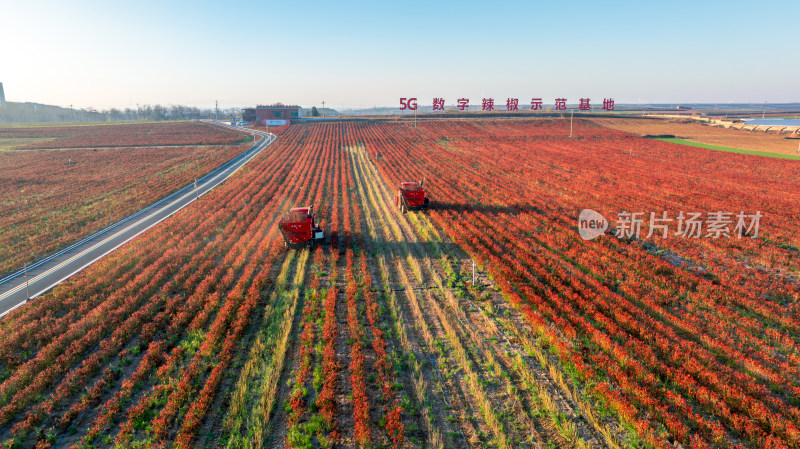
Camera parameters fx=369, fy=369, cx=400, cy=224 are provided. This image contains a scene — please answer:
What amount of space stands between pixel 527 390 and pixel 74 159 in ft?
222

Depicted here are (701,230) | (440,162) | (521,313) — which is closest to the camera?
(521,313)

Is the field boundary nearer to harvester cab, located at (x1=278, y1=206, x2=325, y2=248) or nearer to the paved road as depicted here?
harvester cab, located at (x1=278, y1=206, x2=325, y2=248)

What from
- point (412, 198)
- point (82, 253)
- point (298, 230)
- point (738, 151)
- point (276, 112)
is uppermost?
point (276, 112)

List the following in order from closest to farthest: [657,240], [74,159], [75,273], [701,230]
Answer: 1. [75,273]
2. [657,240]
3. [701,230]
4. [74,159]

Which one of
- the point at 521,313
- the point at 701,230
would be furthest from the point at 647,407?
the point at 701,230

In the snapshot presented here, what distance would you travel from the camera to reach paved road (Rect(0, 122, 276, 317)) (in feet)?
46.0

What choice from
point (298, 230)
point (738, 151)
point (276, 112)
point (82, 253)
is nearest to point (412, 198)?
point (298, 230)

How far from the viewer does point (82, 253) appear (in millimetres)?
17969

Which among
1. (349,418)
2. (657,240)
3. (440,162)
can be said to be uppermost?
(440,162)

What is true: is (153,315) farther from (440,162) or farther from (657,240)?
(440,162)

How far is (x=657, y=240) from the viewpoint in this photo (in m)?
18.7

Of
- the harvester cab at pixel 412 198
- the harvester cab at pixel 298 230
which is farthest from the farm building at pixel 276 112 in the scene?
the harvester cab at pixel 298 230

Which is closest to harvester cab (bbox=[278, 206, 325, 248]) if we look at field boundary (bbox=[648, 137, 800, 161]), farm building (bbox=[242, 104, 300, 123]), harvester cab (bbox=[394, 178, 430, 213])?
harvester cab (bbox=[394, 178, 430, 213])

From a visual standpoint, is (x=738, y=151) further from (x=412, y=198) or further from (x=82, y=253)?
(x=82, y=253)
